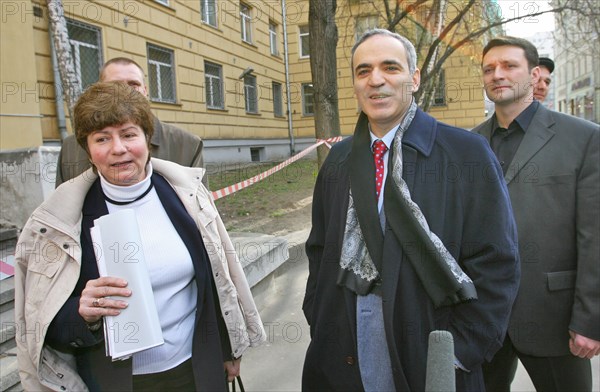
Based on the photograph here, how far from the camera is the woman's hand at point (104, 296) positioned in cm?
153

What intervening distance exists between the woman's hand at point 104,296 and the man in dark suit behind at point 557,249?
168 cm

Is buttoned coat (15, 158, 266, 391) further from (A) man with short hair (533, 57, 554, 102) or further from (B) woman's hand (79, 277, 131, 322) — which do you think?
(A) man with short hair (533, 57, 554, 102)

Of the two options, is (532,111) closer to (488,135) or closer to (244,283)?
(488,135)

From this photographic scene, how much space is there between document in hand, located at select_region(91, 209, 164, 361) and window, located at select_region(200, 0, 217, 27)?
15.0 meters

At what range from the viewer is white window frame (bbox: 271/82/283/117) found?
21.0 m

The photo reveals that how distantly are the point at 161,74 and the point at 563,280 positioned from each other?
12.8 metres

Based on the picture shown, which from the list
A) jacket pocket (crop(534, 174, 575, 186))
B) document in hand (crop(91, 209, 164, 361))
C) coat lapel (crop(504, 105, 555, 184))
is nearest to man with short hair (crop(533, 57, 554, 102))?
coat lapel (crop(504, 105, 555, 184))

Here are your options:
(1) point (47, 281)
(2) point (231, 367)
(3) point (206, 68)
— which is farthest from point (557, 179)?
(3) point (206, 68)

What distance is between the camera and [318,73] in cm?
710

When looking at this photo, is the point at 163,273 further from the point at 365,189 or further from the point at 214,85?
the point at 214,85

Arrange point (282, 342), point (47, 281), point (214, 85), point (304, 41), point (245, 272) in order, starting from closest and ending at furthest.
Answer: point (47, 281)
point (282, 342)
point (245, 272)
point (214, 85)
point (304, 41)

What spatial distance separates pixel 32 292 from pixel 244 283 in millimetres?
820

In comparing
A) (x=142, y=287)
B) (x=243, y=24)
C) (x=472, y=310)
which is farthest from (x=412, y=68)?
(x=243, y=24)

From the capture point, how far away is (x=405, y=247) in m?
1.56
